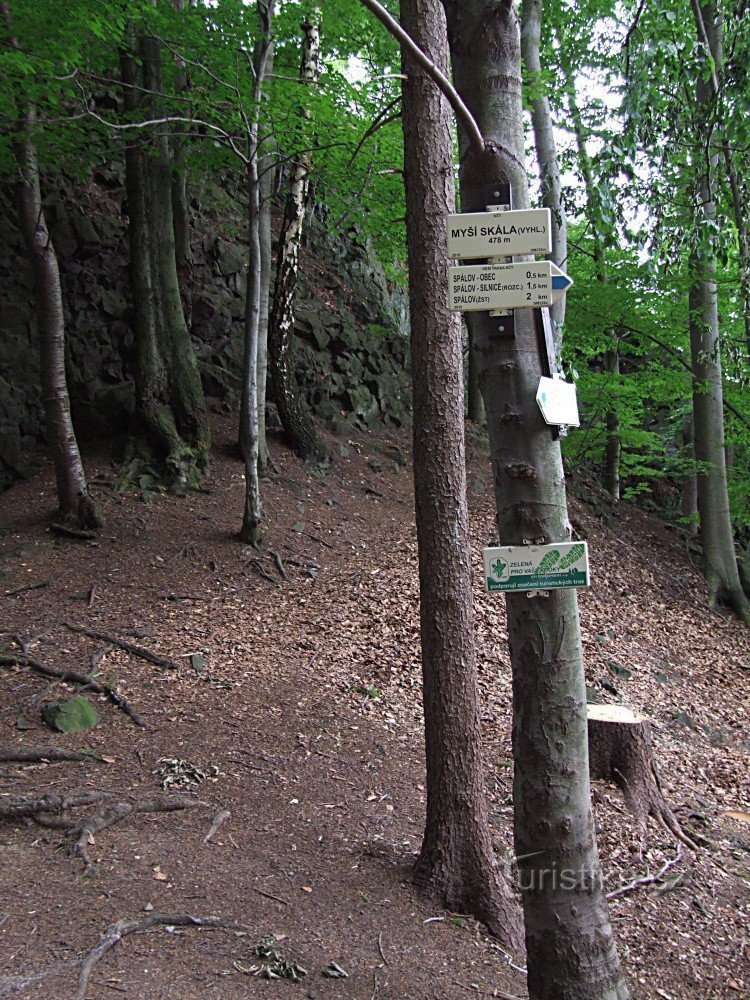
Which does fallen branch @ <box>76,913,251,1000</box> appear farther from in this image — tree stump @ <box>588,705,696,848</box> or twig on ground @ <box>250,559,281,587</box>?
twig on ground @ <box>250,559,281,587</box>

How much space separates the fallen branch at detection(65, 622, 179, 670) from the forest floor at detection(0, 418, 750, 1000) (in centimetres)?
9

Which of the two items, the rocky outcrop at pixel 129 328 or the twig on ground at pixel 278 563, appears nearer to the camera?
the twig on ground at pixel 278 563

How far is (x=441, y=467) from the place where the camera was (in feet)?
15.3

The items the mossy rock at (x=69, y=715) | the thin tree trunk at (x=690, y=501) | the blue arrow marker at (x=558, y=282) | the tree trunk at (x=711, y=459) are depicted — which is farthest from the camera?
the thin tree trunk at (x=690, y=501)

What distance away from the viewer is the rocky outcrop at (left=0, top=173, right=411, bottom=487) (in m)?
10.9

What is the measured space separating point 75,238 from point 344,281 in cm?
608

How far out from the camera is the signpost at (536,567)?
2.77m

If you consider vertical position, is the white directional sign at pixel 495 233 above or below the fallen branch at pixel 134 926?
above

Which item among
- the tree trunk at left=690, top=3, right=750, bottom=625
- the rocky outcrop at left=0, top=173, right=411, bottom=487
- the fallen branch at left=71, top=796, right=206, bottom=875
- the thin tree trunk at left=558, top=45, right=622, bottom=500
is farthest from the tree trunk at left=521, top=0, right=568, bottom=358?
the fallen branch at left=71, top=796, right=206, bottom=875

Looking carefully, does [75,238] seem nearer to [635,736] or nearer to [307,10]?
[307,10]

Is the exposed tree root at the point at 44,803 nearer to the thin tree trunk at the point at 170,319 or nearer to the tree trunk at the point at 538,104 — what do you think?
the thin tree trunk at the point at 170,319

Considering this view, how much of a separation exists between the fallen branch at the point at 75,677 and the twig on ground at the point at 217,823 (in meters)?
1.45

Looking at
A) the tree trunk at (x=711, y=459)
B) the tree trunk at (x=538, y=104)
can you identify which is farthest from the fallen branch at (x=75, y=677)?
the tree trunk at (x=711, y=459)

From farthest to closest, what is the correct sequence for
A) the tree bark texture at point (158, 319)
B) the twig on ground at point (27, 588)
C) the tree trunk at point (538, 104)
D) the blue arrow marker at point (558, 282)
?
the tree bark texture at point (158, 319) < the tree trunk at point (538, 104) < the twig on ground at point (27, 588) < the blue arrow marker at point (558, 282)
